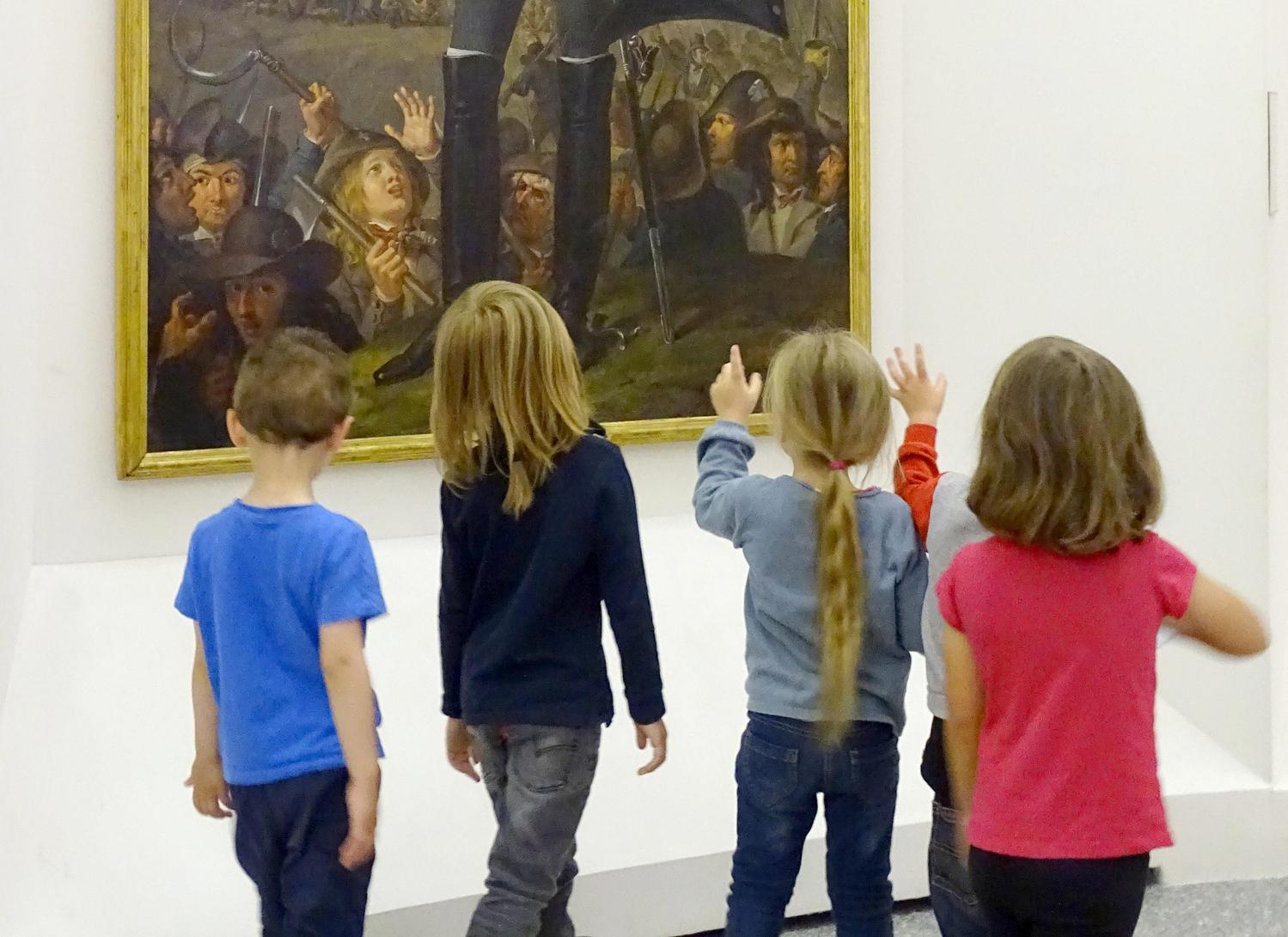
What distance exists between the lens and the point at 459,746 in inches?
123

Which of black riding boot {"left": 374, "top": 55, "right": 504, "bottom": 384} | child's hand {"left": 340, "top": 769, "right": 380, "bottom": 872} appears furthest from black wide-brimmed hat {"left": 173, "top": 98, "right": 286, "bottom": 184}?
child's hand {"left": 340, "top": 769, "right": 380, "bottom": 872}

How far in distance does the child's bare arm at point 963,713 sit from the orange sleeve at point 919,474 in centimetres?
51

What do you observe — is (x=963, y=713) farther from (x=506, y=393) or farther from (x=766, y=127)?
(x=766, y=127)

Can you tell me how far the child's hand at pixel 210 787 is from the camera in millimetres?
2787

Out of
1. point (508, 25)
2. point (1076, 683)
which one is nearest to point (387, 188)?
point (508, 25)

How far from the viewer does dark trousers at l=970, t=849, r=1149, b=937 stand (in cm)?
234

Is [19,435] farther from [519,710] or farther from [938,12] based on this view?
[938,12]

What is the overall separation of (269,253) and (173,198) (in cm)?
29

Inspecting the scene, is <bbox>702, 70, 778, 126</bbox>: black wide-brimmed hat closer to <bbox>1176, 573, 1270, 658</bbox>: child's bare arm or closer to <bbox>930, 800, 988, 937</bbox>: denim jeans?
<bbox>930, 800, 988, 937</bbox>: denim jeans

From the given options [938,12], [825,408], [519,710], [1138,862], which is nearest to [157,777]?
[519,710]

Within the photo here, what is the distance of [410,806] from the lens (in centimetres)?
393

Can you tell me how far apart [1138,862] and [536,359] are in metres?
1.37

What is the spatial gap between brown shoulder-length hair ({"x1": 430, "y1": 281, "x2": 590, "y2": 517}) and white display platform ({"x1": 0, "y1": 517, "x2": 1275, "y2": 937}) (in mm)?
1355

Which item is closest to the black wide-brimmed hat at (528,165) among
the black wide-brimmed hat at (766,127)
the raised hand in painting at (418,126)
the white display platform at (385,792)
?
the raised hand in painting at (418,126)
